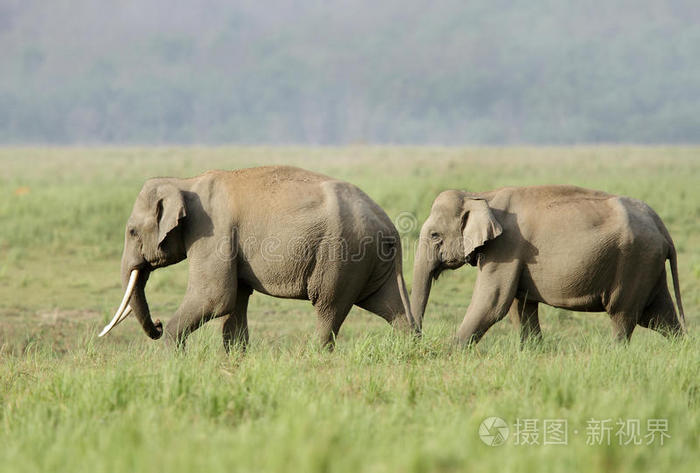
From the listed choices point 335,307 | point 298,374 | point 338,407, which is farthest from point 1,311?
point 338,407

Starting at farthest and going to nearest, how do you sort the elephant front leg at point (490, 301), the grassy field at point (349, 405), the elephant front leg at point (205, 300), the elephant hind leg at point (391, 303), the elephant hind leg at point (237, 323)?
1. the elephant hind leg at point (237, 323)
2. the elephant hind leg at point (391, 303)
3. the elephant front leg at point (490, 301)
4. the elephant front leg at point (205, 300)
5. the grassy field at point (349, 405)

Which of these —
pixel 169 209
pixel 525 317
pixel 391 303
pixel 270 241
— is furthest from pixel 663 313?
pixel 169 209

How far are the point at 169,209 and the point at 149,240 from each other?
432 millimetres

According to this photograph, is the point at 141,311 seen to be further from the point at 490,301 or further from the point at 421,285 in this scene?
the point at 490,301

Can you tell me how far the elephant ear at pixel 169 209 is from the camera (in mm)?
7723

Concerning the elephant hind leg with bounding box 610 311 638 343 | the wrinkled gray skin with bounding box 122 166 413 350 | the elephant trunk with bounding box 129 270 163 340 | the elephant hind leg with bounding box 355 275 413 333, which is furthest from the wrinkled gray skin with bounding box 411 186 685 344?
the elephant trunk with bounding box 129 270 163 340

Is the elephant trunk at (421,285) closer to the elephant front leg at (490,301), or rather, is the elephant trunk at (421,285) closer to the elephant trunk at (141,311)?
the elephant front leg at (490,301)

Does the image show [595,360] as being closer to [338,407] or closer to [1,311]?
[338,407]

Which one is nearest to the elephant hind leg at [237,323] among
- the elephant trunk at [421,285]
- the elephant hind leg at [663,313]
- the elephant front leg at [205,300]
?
the elephant front leg at [205,300]

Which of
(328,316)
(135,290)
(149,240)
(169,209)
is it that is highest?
(169,209)

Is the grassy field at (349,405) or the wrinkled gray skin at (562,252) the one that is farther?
the wrinkled gray skin at (562,252)

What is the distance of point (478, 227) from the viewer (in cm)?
780

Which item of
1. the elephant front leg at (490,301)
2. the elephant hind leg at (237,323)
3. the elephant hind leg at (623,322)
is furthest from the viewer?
the elephant hind leg at (237,323)

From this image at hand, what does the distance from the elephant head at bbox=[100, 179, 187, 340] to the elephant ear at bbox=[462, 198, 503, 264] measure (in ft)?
7.62
